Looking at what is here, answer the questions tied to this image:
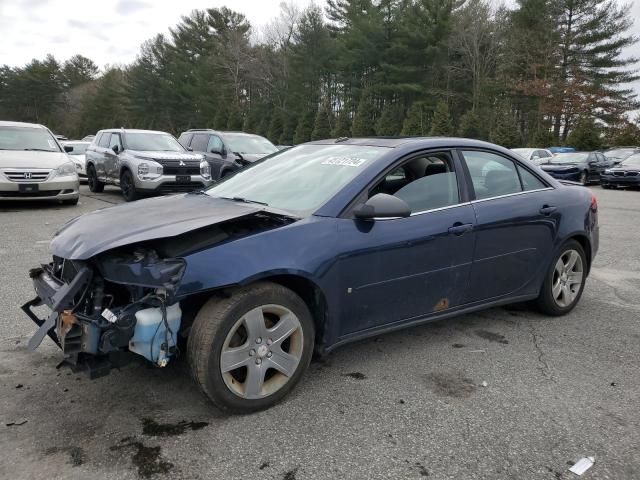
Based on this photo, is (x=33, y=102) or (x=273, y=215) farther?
(x=33, y=102)

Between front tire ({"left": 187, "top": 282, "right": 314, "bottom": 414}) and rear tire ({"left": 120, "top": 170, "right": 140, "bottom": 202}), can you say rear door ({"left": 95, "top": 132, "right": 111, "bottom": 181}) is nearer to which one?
rear tire ({"left": 120, "top": 170, "right": 140, "bottom": 202})

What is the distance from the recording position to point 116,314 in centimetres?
269

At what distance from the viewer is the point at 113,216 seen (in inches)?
132

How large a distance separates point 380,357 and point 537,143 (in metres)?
Answer: 36.3

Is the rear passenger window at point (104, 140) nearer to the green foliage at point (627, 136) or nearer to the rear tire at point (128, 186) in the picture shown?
the rear tire at point (128, 186)

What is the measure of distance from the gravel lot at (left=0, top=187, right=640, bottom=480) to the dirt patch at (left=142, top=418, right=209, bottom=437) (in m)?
0.01

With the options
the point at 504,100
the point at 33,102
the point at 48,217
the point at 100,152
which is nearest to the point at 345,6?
the point at 504,100

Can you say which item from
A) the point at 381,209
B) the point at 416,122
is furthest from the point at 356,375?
the point at 416,122

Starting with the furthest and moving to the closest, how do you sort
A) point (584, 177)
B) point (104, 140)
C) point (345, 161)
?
point (584, 177) → point (104, 140) → point (345, 161)

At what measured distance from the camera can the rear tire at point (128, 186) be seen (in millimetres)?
11977

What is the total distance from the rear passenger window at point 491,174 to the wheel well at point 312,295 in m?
1.58

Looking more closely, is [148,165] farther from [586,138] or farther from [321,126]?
[321,126]

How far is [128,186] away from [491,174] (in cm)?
988

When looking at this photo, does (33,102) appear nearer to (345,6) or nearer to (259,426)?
(345,6)
